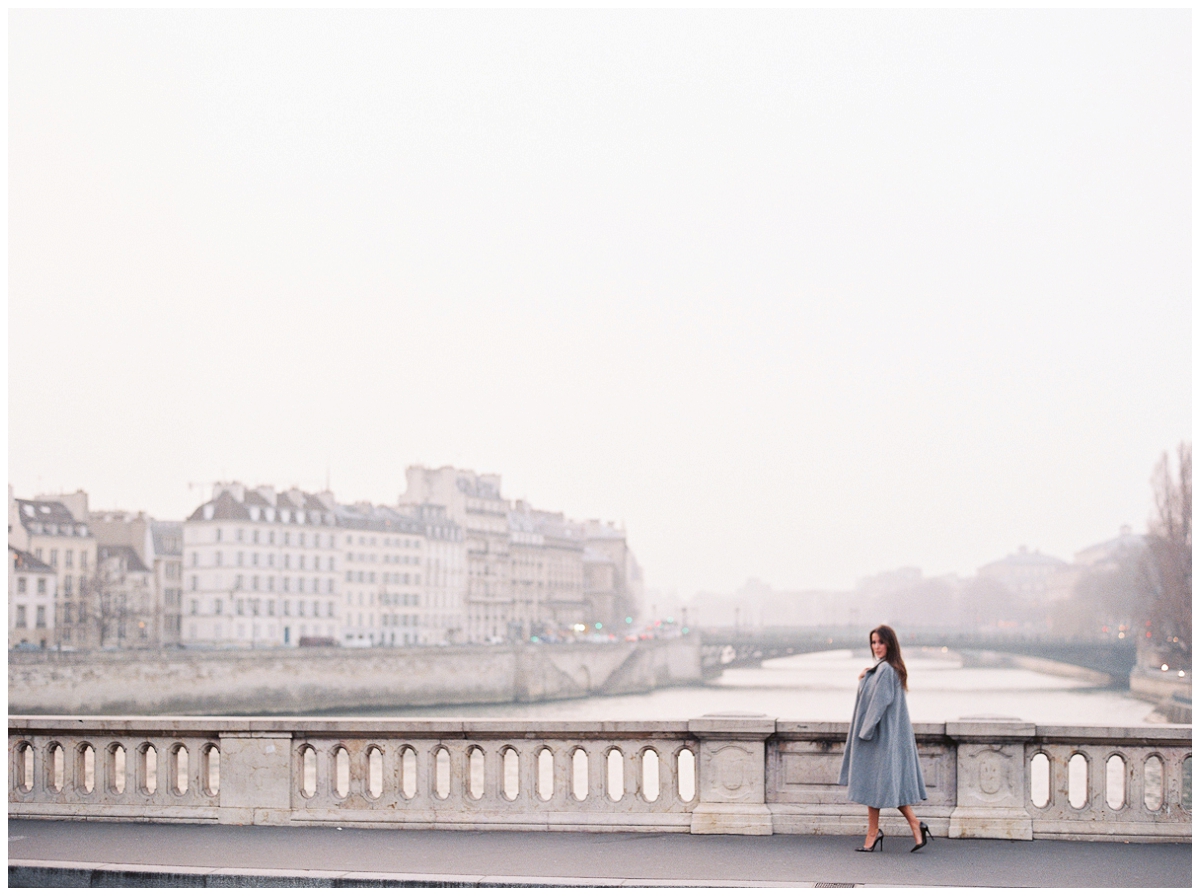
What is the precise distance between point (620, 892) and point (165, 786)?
3.55 metres

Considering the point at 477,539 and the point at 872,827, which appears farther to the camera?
the point at 477,539

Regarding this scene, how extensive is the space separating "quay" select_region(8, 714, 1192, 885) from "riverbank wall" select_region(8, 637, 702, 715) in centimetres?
4641

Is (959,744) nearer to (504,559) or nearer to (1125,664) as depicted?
(1125,664)

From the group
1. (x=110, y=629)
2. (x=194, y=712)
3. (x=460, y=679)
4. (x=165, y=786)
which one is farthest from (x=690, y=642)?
(x=165, y=786)

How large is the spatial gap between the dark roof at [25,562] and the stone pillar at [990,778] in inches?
2981

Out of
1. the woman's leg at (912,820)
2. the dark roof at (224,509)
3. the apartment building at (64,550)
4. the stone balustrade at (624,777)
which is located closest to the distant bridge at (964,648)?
the dark roof at (224,509)

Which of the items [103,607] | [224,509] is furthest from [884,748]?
[224,509]

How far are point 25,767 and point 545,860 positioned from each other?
3.88m

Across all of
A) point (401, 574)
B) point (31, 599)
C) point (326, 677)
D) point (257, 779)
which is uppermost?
point (401, 574)

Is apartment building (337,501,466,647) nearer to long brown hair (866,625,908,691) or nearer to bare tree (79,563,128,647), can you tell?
bare tree (79,563,128,647)

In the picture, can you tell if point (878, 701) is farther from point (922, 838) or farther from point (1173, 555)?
point (1173, 555)

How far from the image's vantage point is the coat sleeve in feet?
27.9

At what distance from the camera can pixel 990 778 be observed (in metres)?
9.09

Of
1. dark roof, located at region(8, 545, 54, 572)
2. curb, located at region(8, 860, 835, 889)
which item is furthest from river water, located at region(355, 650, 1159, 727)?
curb, located at region(8, 860, 835, 889)
